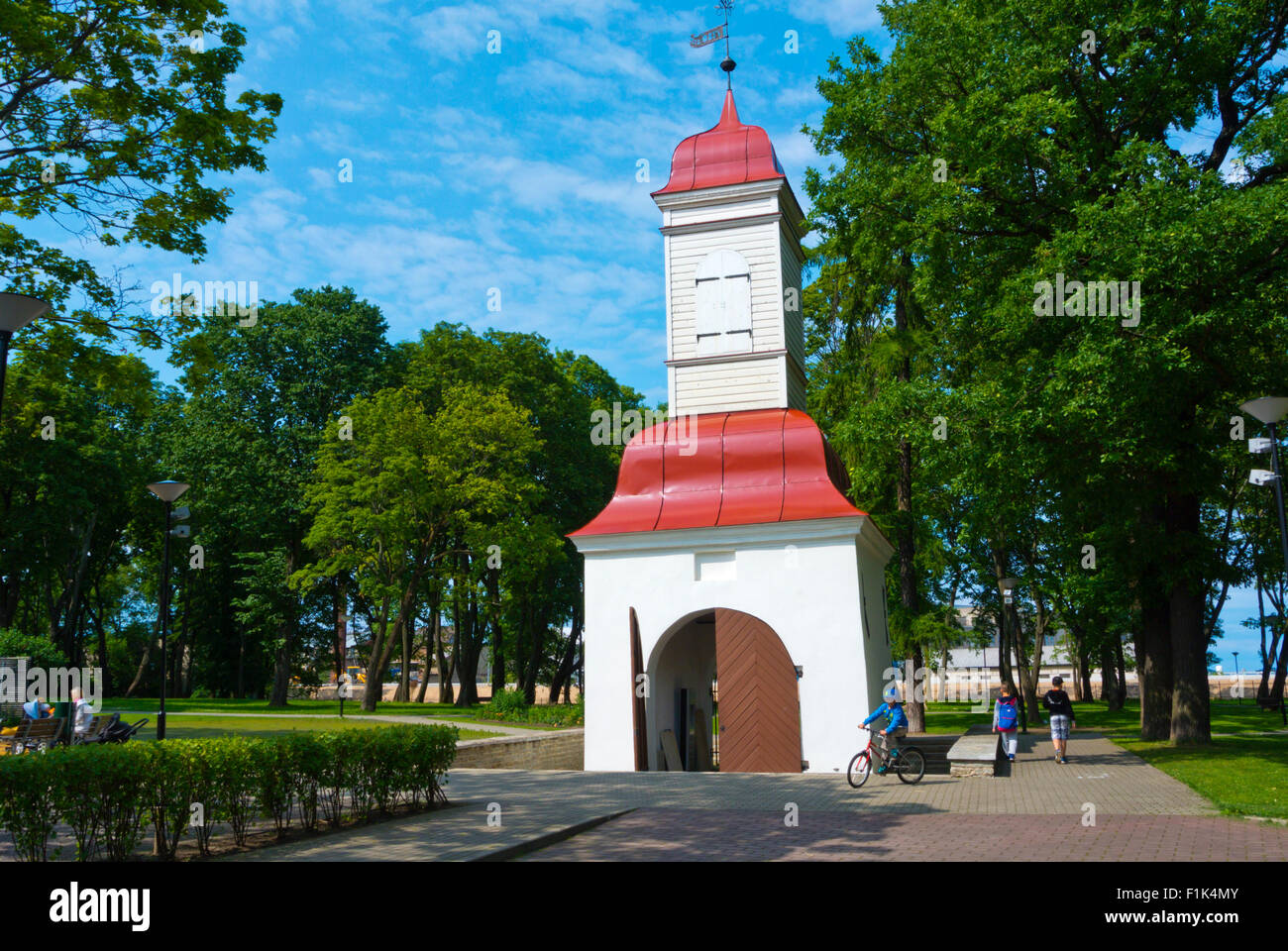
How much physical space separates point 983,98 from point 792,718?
39.6 feet

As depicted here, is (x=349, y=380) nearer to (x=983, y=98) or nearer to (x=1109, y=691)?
(x=983, y=98)

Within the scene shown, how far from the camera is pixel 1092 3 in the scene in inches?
709

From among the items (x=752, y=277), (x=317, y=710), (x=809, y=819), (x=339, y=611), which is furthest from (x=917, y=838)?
(x=339, y=611)

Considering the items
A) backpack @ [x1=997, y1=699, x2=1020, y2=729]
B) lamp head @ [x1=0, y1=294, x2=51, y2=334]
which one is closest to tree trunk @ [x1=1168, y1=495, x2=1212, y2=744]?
backpack @ [x1=997, y1=699, x2=1020, y2=729]

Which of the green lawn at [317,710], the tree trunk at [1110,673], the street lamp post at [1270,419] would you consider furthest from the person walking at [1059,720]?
the tree trunk at [1110,673]

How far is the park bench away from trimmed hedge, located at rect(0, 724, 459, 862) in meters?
7.40

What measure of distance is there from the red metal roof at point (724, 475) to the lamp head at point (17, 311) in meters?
11.6

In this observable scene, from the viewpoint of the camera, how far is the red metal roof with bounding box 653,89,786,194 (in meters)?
22.8

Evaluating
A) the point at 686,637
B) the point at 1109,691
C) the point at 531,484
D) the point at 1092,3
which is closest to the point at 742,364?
the point at 686,637

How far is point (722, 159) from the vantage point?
2319 cm

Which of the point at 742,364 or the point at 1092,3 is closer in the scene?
the point at 1092,3

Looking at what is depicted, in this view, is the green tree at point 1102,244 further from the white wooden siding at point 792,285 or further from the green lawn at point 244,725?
the green lawn at point 244,725

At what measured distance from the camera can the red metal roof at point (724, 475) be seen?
19953 millimetres

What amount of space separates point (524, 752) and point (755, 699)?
5822mm
